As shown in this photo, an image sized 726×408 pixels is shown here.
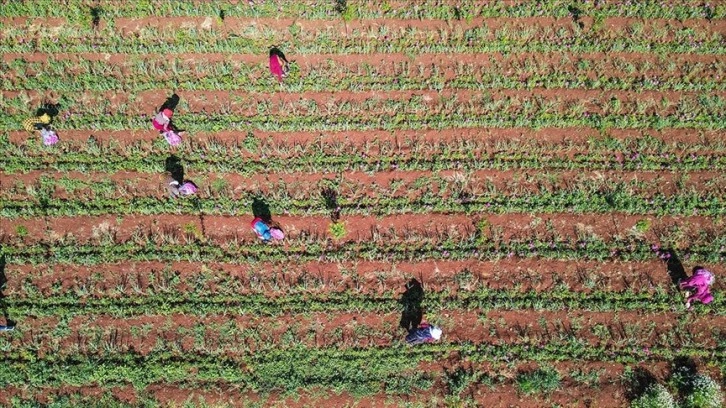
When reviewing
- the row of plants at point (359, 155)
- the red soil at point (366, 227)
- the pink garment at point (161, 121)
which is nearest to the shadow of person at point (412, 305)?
the red soil at point (366, 227)

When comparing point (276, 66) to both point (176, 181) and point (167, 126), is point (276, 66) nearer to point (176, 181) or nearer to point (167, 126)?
point (167, 126)

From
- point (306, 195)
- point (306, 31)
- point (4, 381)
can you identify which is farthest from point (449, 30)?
point (4, 381)

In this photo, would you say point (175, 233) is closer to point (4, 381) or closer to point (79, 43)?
point (4, 381)

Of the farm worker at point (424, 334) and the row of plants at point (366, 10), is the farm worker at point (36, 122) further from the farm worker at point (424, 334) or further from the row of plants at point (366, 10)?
the farm worker at point (424, 334)

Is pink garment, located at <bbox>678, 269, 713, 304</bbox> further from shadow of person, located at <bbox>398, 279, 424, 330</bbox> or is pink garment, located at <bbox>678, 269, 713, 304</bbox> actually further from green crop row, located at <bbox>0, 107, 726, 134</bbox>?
shadow of person, located at <bbox>398, 279, 424, 330</bbox>

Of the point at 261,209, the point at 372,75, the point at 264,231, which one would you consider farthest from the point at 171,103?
the point at 372,75
